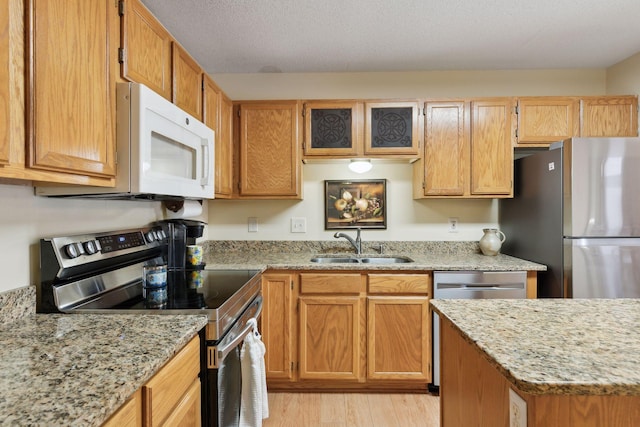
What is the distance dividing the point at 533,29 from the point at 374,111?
1.07 meters

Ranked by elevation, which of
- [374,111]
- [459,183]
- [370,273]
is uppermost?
[374,111]

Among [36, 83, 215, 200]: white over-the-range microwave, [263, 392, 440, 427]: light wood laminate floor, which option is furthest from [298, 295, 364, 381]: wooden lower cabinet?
[36, 83, 215, 200]: white over-the-range microwave

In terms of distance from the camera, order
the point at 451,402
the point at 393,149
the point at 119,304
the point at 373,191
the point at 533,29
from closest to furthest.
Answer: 1. the point at 451,402
2. the point at 119,304
3. the point at 533,29
4. the point at 393,149
5. the point at 373,191

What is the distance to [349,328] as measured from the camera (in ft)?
7.17

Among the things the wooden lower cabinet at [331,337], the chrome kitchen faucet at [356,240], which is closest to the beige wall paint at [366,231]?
the chrome kitchen faucet at [356,240]

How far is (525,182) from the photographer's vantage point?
93.9 inches

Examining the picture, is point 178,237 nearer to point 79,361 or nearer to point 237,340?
point 237,340

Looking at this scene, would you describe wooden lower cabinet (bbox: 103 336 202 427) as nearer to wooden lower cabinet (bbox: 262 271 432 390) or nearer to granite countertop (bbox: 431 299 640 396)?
granite countertop (bbox: 431 299 640 396)

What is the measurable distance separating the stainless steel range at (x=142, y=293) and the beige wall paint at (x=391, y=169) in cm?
100

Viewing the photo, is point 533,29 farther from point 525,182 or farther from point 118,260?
point 118,260

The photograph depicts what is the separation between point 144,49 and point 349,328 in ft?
6.04

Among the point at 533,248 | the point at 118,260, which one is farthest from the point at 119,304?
the point at 533,248

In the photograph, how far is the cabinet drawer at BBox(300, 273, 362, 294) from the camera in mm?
2189

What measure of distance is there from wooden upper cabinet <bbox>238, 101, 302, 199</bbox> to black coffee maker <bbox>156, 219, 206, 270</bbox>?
21.1 inches
